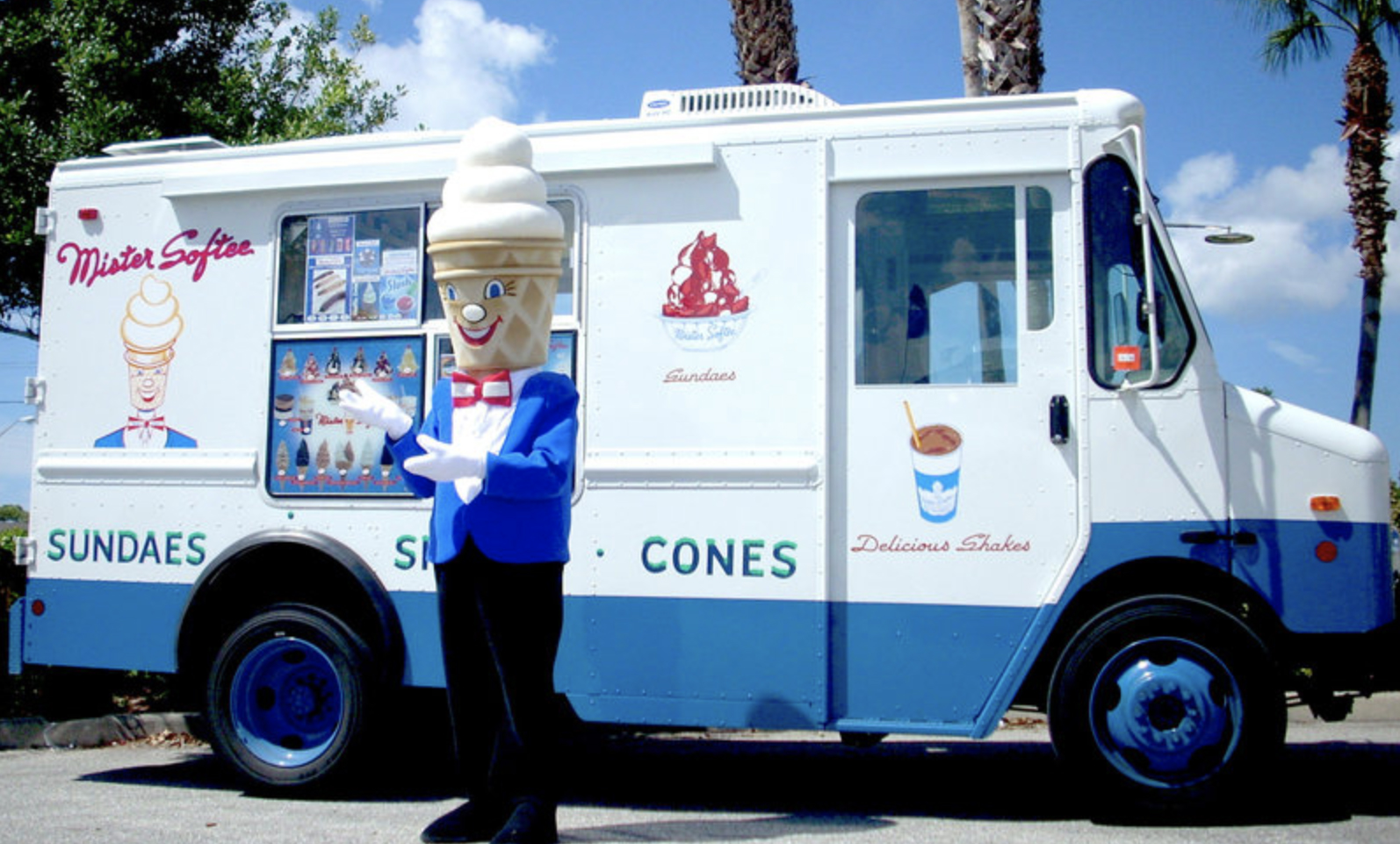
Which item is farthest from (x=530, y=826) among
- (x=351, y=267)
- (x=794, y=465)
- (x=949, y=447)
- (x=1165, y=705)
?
(x=351, y=267)

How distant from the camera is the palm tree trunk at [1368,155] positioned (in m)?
14.4

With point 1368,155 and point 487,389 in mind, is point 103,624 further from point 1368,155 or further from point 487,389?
point 1368,155

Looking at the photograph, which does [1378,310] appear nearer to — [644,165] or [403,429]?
[644,165]

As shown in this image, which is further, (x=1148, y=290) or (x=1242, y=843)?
(x=1148, y=290)

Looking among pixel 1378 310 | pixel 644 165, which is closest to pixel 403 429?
pixel 644 165

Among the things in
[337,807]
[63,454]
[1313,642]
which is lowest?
[337,807]

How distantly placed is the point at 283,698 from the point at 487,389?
2124mm

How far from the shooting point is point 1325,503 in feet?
16.5

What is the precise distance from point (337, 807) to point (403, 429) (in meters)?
1.93

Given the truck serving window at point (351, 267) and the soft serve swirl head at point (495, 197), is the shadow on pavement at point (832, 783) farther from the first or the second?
the soft serve swirl head at point (495, 197)

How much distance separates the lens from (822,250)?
17.6 ft

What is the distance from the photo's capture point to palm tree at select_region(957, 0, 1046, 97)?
28.2 feet

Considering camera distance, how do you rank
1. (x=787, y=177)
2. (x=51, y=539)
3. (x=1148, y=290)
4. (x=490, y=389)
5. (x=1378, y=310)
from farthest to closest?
(x=1378, y=310) < (x=51, y=539) < (x=787, y=177) < (x=1148, y=290) < (x=490, y=389)

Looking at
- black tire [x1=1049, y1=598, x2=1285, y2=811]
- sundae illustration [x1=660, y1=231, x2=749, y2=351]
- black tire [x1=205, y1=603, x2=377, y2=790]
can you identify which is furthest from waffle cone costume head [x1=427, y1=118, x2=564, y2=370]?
black tire [x1=1049, y1=598, x2=1285, y2=811]
